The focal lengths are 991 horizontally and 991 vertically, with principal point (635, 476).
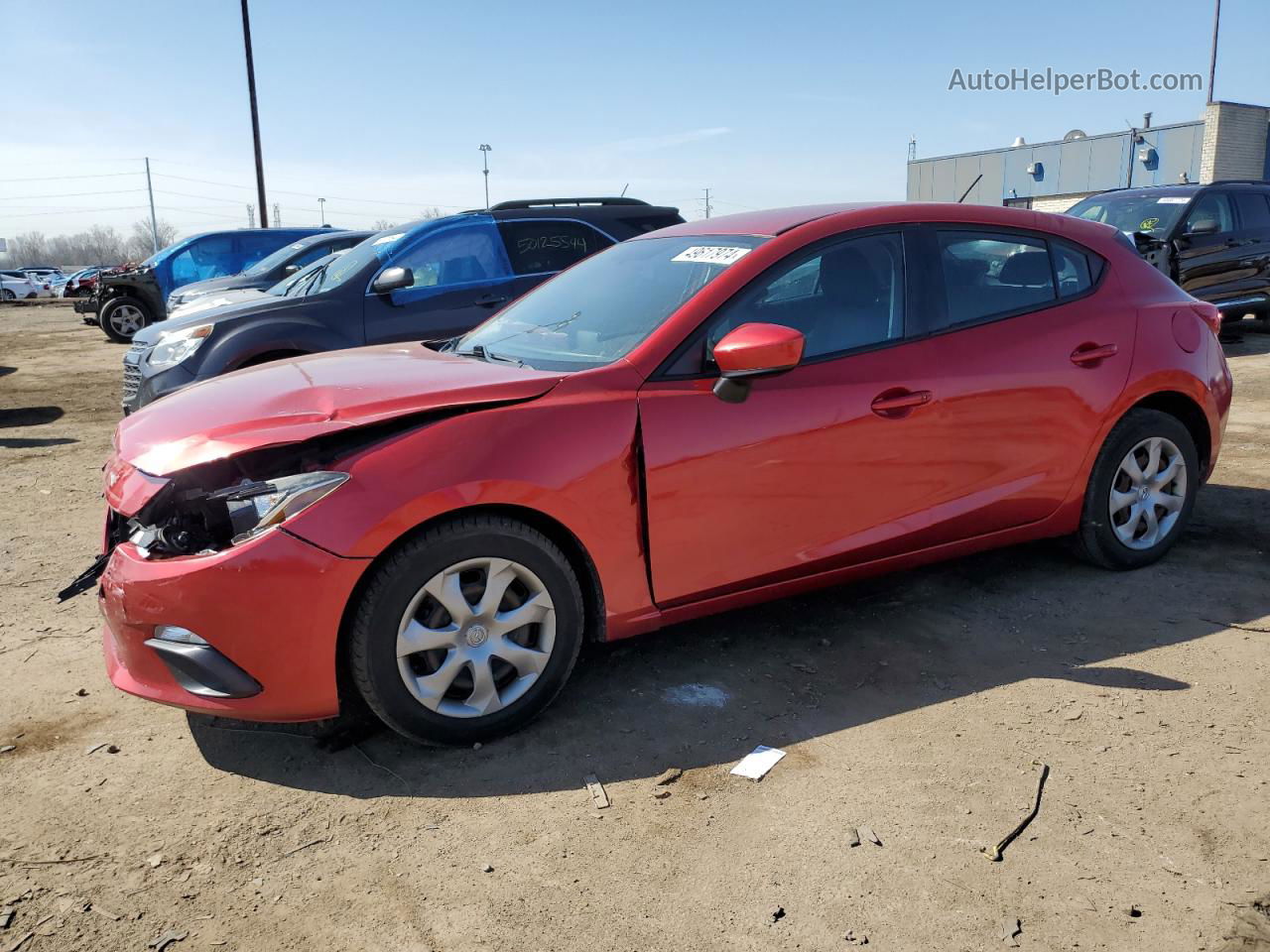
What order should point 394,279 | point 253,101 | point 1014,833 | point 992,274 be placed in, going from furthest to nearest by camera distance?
point 253,101
point 394,279
point 992,274
point 1014,833

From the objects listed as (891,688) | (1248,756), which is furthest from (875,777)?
(1248,756)

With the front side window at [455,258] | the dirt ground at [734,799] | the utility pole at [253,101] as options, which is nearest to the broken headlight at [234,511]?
the dirt ground at [734,799]

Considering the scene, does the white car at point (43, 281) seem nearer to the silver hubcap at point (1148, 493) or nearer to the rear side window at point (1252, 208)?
Result: the rear side window at point (1252, 208)

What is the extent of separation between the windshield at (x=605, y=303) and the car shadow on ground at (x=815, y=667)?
1.17 meters

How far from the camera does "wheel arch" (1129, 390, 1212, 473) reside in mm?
4375

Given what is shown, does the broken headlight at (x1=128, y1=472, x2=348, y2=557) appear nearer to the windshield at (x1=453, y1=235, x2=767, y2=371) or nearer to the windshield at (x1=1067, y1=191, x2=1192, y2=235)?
the windshield at (x1=453, y1=235, x2=767, y2=371)

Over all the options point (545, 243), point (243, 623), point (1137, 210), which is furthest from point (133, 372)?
point (1137, 210)

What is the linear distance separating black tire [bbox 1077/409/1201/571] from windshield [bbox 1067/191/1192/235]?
763 centimetres

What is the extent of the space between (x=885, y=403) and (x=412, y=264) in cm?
455

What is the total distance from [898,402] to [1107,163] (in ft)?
130

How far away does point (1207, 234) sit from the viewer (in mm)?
11438

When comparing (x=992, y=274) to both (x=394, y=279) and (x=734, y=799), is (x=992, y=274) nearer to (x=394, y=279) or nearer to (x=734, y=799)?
(x=734, y=799)

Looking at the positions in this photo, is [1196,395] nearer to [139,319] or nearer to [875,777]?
[875,777]

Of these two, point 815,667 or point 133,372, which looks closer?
point 815,667
